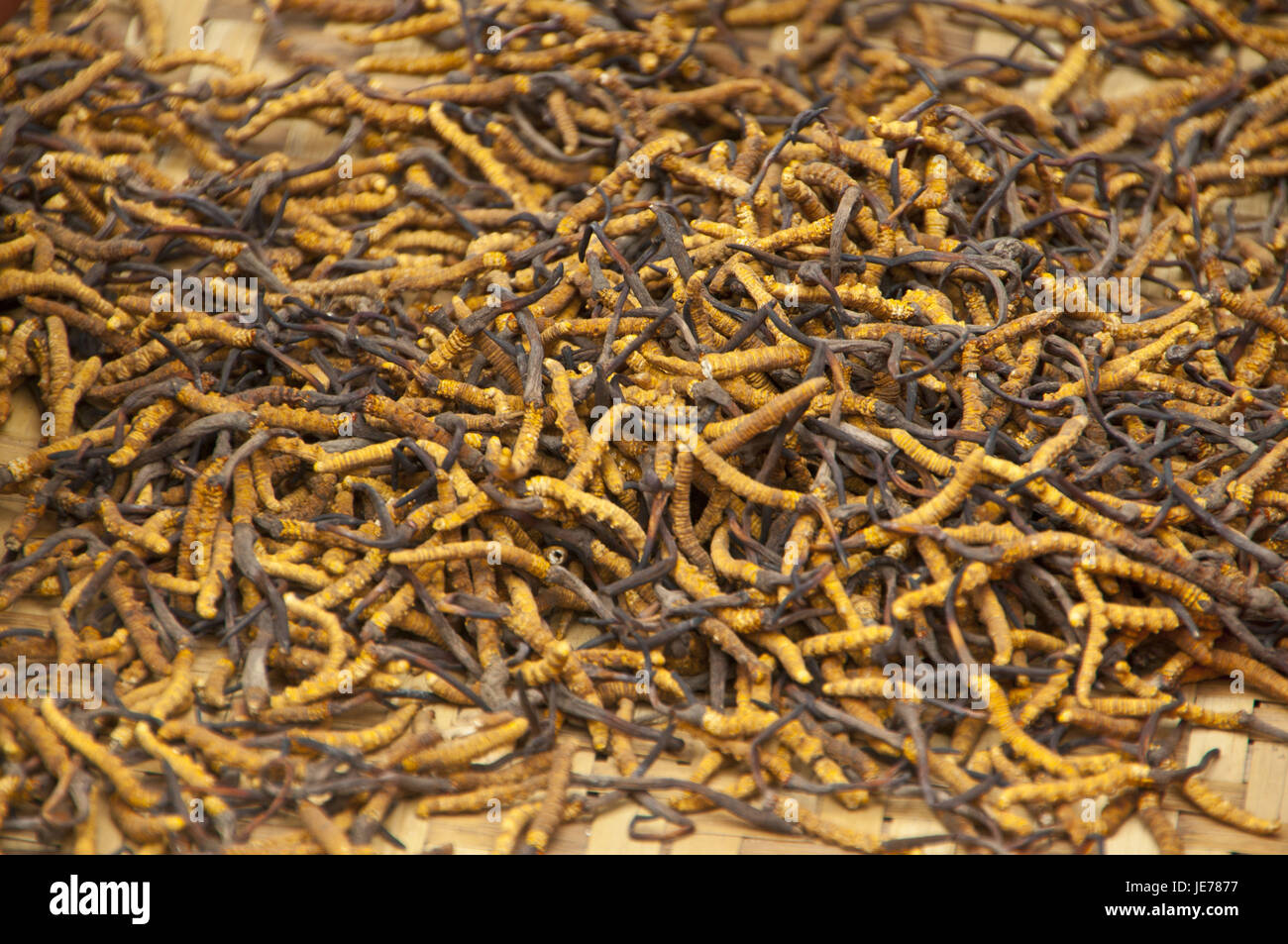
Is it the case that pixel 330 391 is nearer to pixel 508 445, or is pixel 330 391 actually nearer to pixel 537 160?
pixel 508 445

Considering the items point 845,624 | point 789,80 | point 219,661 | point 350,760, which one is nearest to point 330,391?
point 219,661

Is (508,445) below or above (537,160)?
below

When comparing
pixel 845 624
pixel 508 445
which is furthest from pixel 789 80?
pixel 845 624

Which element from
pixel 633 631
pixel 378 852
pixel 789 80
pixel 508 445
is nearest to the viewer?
pixel 378 852

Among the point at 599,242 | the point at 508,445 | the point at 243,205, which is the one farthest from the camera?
the point at 243,205

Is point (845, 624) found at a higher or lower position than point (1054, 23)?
lower

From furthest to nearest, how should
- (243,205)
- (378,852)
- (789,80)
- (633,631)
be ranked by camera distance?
(789,80) → (243,205) → (633,631) → (378,852)

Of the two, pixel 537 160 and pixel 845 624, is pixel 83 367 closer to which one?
pixel 537 160

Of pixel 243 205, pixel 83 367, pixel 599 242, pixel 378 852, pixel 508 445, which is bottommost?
pixel 378 852

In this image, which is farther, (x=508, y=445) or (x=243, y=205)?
(x=243, y=205)
